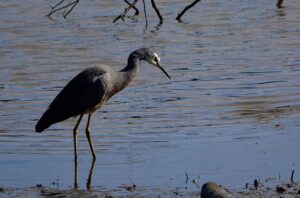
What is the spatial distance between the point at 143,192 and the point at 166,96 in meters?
4.86

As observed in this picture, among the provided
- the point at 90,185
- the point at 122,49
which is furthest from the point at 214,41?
the point at 90,185

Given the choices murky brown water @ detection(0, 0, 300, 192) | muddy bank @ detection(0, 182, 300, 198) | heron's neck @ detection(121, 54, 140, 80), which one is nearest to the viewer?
muddy bank @ detection(0, 182, 300, 198)

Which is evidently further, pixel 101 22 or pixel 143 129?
pixel 101 22

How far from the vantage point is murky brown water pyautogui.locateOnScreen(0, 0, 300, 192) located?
7852 millimetres

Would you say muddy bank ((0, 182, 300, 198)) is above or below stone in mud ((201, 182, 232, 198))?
below

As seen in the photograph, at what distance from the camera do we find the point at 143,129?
9.68 m

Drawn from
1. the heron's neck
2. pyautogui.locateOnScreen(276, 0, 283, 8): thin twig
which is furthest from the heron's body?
pyautogui.locateOnScreen(276, 0, 283, 8): thin twig

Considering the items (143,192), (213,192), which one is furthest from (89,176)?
(213,192)

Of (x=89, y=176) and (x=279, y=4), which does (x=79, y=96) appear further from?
(x=279, y=4)

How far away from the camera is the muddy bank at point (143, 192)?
6.61m

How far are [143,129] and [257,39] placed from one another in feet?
23.2

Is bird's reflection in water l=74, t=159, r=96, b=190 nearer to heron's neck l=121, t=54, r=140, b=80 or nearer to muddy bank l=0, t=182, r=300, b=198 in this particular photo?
muddy bank l=0, t=182, r=300, b=198

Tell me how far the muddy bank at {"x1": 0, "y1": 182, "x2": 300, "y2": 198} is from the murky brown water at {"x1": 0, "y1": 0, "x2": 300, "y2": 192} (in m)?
0.19

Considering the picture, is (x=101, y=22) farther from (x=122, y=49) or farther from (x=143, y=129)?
(x=143, y=129)
